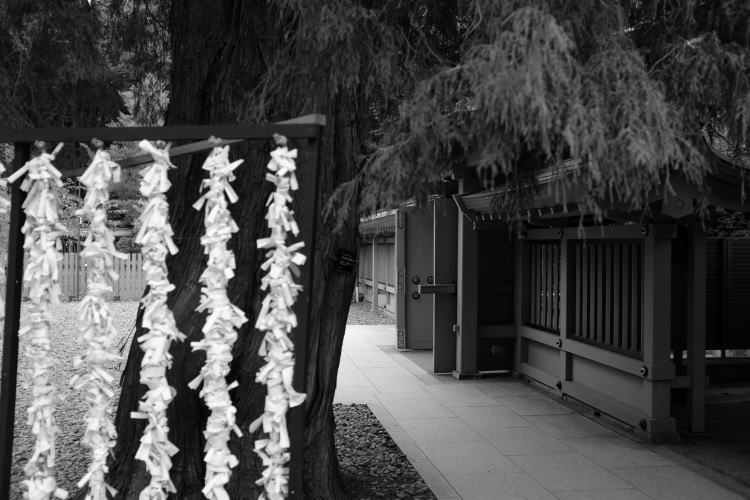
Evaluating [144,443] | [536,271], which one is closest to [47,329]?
[144,443]

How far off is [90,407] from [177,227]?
5.97 ft

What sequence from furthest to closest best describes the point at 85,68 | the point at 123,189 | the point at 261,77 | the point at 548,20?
the point at 123,189, the point at 85,68, the point at 261,77, the point at 548,20

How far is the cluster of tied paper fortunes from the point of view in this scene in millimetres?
2918

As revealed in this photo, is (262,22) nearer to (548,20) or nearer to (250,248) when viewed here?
(250,248)

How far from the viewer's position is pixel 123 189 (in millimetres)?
24859

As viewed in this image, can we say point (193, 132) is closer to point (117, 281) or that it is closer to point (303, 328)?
point (303, 328)

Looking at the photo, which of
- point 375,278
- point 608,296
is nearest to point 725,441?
point 608,296

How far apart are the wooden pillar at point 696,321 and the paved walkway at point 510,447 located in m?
0.73

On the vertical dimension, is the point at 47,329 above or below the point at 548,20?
below

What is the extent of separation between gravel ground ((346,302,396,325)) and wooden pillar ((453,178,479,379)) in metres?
5.87

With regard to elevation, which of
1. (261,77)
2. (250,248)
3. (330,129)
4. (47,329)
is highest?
(261,77)

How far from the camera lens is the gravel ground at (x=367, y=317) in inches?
648

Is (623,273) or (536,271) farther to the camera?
(536,271)

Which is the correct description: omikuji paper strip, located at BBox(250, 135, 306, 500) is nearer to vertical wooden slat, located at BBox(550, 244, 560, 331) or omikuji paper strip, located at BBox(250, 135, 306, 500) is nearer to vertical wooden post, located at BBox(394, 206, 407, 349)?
vertical wooden slat, located at BBox(550, 244, 560, 331)
